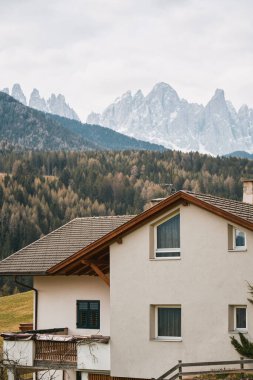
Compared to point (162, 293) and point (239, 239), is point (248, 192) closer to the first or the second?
point (239, 239)

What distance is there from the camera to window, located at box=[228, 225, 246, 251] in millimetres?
27734

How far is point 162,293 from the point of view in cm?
2895

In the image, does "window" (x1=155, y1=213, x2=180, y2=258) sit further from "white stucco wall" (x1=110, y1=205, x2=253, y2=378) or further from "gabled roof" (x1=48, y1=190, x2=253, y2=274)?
"gabled roof" (x1=48, y1=190, x2=253, y2=274)

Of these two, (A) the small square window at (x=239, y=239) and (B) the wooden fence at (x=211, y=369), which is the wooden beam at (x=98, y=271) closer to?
(B) the wooden fence at (x=211, y=369)

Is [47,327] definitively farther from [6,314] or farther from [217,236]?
[6,314]

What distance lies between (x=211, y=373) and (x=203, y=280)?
11.5ft

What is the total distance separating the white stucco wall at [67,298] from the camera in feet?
109

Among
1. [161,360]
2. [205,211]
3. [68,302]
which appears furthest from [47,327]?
[205,211]

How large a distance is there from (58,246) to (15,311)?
4301 centimetres

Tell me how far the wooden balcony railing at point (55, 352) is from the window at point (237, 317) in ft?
19.3

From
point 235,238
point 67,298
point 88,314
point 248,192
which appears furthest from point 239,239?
point 67,298

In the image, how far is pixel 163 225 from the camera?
29266 millimetres

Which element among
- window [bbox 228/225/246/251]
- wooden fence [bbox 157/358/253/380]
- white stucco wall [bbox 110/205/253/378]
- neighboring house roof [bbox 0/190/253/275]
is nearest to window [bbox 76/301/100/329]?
neighboring house roof [bbox 0/190/253/275]

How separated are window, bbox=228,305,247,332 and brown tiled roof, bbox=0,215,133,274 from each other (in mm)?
8486
